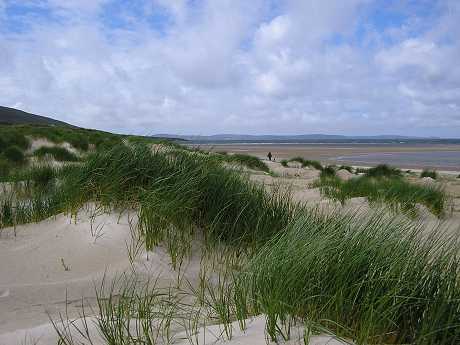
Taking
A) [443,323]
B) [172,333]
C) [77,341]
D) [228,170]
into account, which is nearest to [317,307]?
[443,323]

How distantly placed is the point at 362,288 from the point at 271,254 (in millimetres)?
510

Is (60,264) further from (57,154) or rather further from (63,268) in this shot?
(57,154)

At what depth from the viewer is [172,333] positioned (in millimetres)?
2010

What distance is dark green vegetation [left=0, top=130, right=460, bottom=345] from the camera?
1.75m

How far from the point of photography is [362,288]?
6.38ft

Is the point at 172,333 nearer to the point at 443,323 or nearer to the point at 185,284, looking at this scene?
the point at 185,284

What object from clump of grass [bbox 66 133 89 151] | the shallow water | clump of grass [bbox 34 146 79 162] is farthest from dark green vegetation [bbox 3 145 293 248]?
the shallow water

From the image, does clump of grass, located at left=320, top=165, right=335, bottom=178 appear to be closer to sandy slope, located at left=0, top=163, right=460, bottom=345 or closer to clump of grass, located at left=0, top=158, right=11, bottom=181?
clump of grass, located at left=0, top=158, right=11, bottom=181

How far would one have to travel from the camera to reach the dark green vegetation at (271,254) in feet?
5.75

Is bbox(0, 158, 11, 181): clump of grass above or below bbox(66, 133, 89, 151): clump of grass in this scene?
below

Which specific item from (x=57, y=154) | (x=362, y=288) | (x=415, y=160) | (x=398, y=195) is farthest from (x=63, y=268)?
(x=415, y=160)

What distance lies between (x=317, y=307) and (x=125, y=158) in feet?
8.27

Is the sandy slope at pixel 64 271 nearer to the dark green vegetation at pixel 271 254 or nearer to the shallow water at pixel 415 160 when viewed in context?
the dark green vegetation at pixel 271 254

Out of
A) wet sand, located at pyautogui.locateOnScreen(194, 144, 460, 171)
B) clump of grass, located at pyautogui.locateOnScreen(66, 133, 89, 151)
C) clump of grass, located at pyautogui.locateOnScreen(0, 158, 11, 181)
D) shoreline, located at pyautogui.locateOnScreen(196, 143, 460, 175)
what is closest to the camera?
clump of grass, located at pyautogui.locateOnScreen(0, 158, 11, 181)
